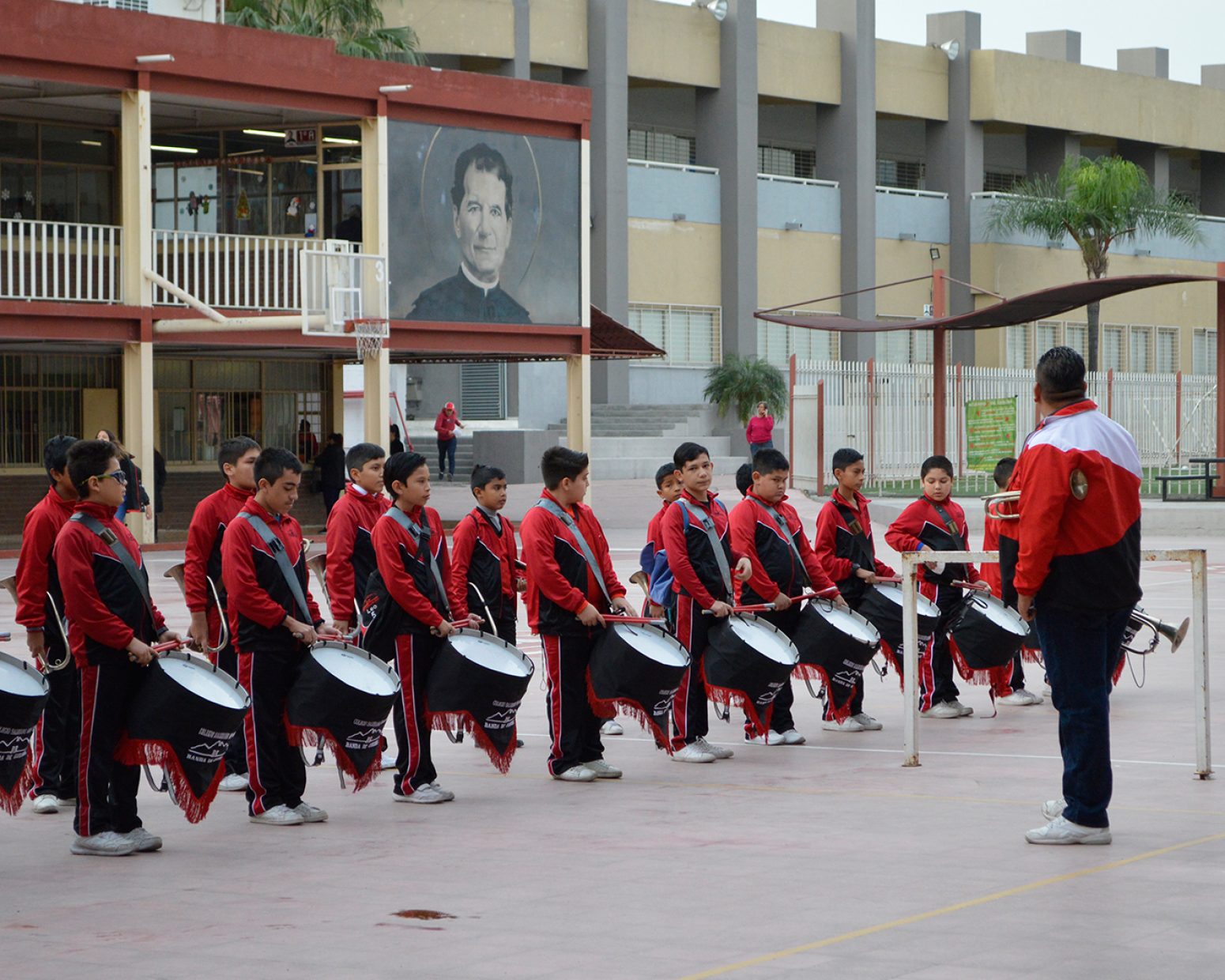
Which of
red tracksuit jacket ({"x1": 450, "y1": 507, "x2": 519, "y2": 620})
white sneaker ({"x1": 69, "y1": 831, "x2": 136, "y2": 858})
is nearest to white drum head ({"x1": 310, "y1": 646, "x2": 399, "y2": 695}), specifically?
white sneaker ({"x1": 69, "y1": 831, "x2": 136, "y2": 858})

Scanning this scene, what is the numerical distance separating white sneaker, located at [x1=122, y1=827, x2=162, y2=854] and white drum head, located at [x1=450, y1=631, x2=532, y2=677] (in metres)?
1.77

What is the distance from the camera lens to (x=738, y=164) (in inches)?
1970

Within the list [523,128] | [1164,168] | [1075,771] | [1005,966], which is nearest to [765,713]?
[1075,771]

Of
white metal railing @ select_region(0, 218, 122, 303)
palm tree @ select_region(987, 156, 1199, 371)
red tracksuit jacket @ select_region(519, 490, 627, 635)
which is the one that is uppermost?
palm tree @ select_region(987, 156, 1199, 371)

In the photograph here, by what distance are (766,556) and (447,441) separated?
31.6m

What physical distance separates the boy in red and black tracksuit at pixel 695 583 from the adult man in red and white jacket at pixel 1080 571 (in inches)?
109

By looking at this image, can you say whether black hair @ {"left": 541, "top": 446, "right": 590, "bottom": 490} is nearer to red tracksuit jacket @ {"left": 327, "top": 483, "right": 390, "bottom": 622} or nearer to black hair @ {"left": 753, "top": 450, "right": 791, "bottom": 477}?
red tracksuit jacket @ {"left": 327, "top": 483, "right": 390, "bottom": 622}

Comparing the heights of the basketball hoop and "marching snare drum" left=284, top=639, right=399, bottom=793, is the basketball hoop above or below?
above

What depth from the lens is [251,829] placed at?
864 cm

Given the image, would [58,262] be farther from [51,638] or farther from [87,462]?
[87,462]

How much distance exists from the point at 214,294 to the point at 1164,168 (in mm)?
39917

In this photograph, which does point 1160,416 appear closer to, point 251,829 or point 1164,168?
point 1164,168

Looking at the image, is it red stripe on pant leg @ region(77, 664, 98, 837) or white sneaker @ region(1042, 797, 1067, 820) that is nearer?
red stripe on pant leg @ region(77, 664, 98, 837)

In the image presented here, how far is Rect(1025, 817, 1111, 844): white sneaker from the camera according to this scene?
782 centimetres
